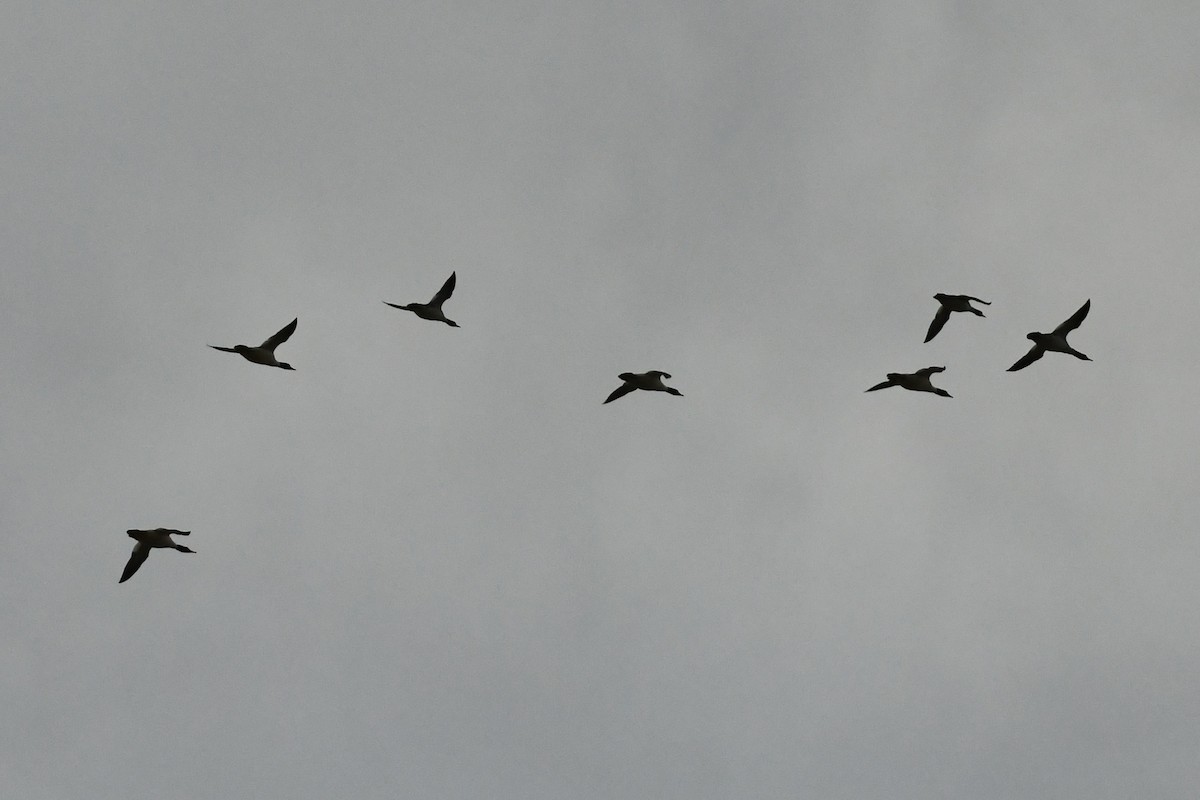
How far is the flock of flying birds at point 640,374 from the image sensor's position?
4725cm

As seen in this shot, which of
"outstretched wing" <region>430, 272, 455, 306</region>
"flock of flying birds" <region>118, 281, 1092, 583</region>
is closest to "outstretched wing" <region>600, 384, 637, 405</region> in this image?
"flock of flying birds" <region>118, 281, 1092, 583</region>

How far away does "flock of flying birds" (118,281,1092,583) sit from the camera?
4725 centimetres

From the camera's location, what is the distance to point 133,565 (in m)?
48.0

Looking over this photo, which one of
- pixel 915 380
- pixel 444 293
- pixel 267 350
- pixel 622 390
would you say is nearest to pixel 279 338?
pixel 267 350

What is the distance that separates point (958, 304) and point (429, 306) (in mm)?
22186

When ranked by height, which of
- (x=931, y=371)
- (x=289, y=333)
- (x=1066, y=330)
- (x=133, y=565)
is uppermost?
(x=1066, y=330)

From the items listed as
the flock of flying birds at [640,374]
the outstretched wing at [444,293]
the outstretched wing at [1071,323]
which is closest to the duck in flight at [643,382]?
the flock of flying birds at [640,374]

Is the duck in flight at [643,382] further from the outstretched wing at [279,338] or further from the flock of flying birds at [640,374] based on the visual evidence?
the outstretched wing at [279,338]

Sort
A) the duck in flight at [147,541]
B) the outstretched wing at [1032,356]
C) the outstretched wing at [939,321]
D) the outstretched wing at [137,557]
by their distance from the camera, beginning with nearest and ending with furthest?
the duck in flight at [147,541] < the outstretched wing at [137,557] < the outstretched wing at [1032,356] < the outstretched wing at [939,321]

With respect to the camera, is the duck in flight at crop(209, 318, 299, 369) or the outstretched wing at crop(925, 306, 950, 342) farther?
the outstretched wing at crop(925, 306, 950, 342)

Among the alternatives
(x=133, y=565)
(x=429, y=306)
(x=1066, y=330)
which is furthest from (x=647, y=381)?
(x=133, y=565)

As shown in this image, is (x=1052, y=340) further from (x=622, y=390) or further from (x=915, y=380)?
(x=622, y=390)

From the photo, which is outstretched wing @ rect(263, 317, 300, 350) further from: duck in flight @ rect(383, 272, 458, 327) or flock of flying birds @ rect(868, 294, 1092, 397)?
flock of flying birds @ rect(868, 294, 1092, 397)

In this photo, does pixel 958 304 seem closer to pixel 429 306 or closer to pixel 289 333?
pixel 429 306
